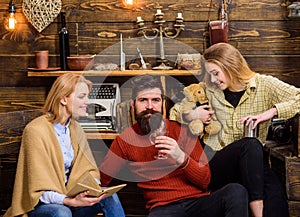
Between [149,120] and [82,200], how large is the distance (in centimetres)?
52

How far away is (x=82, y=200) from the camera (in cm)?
241

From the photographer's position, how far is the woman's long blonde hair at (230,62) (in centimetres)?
287

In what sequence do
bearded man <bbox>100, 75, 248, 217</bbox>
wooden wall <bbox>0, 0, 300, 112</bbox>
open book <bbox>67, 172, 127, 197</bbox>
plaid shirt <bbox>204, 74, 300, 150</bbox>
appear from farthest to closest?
wooden wall <bbox>0, 0, 300, 112</bbox> → plaid shirt <bbox>204, 74, 300, 150</bbox> → bearded man <bbox>100, 75, 248, 217</bbox> → open book <bbox>67, 172, 127, 197</bbox>

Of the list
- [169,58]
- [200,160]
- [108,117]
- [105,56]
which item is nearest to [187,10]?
[169,58]

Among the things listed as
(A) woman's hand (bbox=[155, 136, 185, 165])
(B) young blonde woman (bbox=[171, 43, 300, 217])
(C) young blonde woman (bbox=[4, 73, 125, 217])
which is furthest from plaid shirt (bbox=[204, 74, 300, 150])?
(C) young blonde woman (bbox=[4, 73, 125, 217])

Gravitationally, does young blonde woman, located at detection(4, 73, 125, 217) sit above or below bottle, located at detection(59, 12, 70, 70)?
below

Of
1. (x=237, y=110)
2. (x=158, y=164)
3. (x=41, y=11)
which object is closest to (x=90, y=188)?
(x=158, y=164)

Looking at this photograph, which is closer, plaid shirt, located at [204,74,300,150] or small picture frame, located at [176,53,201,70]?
plaid shirt, located at [204,74,300,150]

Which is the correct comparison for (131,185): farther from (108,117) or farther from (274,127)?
(274,127)

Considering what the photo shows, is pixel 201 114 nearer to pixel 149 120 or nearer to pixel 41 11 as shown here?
pixel 149 120

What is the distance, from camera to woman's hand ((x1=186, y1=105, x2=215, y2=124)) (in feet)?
9.52

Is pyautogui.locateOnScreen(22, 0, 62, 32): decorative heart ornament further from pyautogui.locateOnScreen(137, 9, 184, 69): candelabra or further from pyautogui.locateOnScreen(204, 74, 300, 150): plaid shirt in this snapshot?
pyautogui.locateOnScreen(204, 74, 300, 150): plaid shirt

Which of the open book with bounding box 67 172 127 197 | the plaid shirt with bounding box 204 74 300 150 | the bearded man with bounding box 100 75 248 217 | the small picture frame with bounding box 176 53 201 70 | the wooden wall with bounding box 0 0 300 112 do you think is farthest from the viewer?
the wooden wall with bounding box 0 0 300 112

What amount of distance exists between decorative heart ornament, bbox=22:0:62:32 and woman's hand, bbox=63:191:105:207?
4.97 ft
